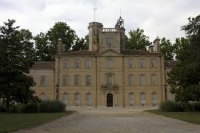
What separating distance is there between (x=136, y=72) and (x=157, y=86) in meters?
4.19

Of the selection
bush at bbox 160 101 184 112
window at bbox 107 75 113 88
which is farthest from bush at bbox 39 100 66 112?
window at bbox 107 75 113 88

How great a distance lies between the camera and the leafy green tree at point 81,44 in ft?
249

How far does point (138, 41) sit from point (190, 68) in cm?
3864

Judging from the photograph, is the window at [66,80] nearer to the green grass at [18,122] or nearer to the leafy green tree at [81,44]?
the leafy green tree at [81,44]

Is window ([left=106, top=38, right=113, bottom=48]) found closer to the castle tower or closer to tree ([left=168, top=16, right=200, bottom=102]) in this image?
the castle tower

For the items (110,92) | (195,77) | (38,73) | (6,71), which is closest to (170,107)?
(195,77)

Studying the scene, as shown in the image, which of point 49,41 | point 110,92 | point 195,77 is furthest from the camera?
point 49,41

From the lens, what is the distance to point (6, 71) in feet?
117

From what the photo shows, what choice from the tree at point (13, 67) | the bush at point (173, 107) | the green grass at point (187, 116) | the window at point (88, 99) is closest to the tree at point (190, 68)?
the bush at point (173, 107)

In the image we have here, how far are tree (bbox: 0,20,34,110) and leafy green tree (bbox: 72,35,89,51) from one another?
39.1 meters

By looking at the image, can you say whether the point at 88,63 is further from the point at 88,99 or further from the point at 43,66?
the point at 43,66

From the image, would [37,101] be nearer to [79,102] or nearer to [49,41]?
[79,102]

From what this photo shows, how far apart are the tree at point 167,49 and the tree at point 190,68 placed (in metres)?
32.1

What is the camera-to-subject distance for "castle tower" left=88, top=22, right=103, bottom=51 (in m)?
67.1
